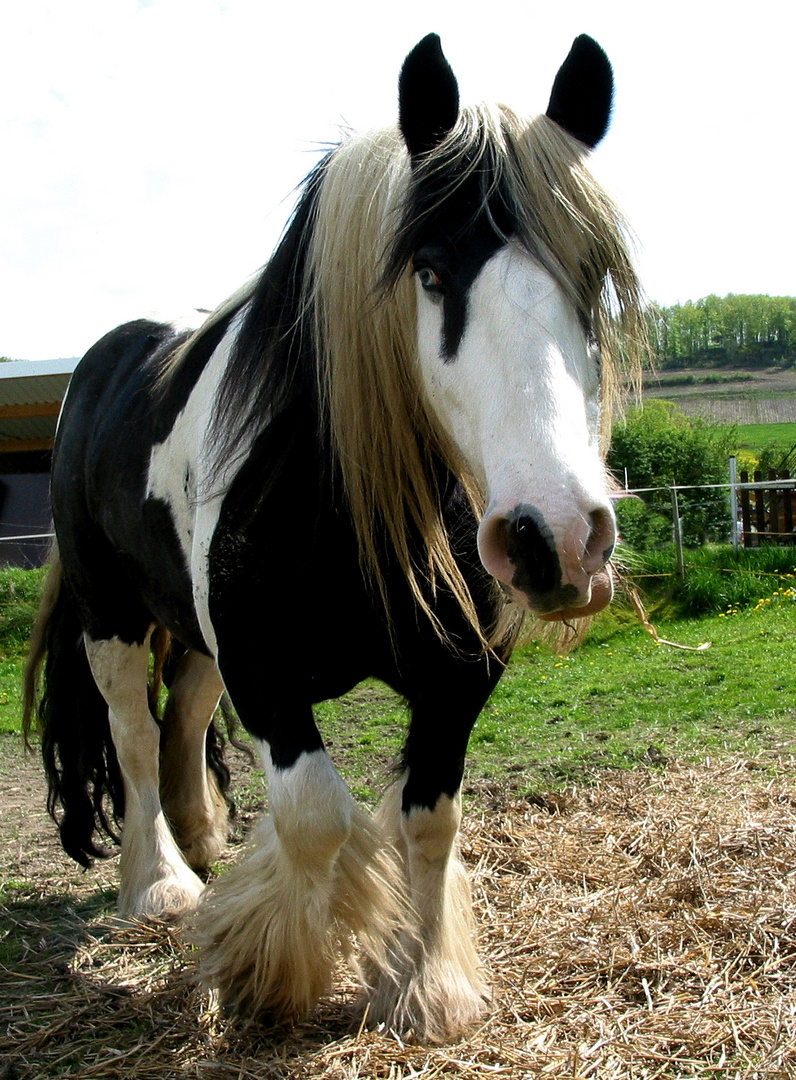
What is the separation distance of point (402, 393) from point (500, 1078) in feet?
5.26

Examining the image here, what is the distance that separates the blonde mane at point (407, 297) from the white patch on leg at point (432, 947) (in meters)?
0.65

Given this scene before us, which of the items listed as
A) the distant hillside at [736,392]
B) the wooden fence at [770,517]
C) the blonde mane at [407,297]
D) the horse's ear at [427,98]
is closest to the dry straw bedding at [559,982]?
the blonde mane at [407,297]

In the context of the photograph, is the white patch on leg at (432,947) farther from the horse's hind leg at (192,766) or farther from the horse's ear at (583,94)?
the horse's ear at (583,94)

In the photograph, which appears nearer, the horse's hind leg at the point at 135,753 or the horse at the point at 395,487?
the horse at the point at 395,487

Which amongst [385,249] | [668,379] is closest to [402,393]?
[385,249]

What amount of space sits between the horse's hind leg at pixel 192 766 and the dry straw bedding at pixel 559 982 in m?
0.69

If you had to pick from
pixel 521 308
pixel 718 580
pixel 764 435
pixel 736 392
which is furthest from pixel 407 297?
pixel 736 392

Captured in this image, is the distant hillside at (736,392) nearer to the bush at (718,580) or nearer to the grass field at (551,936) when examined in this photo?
the bush at (718,580)

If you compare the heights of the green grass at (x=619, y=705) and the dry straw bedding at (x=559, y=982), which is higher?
the dry straw bedding at (x=559, y=982)

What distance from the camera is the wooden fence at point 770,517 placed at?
12.1 metres

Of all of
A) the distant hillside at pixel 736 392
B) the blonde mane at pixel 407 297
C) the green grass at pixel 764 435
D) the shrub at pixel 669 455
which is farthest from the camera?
the distant hillside at pixel 736 392

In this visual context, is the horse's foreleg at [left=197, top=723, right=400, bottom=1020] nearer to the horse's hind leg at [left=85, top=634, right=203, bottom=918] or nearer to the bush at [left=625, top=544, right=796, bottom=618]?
the horse's hind leg at [left=85, top=634, right=203, bottom=918]

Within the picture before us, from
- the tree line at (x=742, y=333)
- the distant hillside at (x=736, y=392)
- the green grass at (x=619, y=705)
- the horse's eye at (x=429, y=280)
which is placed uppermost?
the tree line at (x=742, y=333)

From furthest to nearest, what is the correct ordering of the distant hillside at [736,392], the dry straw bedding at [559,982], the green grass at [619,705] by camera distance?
1. the distant hillside at [736,392]
2. the green grass at [619,705]
3. the dry straw bedding at [559,982]
